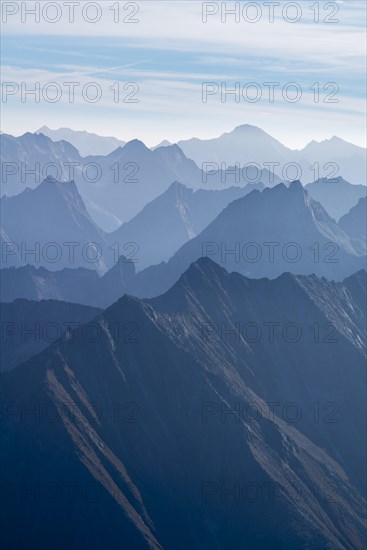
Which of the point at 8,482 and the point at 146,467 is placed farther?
the point at 146,467

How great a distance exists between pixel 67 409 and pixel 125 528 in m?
26.0

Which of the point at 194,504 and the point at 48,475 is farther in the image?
the point at 194,504

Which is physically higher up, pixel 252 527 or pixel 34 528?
pixel 34 528

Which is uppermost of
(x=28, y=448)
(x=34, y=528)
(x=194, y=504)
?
(x=28, y=448)

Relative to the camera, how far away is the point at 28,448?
190m

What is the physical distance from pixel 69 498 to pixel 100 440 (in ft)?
57.6

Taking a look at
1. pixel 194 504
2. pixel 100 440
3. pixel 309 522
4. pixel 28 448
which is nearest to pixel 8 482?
pixel 28 448

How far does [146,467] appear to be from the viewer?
199750mm

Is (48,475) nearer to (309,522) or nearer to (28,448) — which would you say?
(28,448)

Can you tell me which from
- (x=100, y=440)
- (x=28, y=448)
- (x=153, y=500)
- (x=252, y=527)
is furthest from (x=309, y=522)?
(x=28, y=448)

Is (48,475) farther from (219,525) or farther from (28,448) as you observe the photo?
(219,525)

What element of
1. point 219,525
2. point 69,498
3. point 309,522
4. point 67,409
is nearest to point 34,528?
point 69,498

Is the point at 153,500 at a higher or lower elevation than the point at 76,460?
lower

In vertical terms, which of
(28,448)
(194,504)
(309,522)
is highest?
(28,448)
